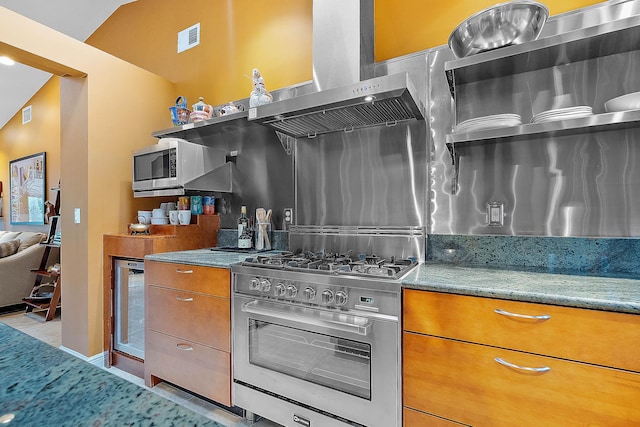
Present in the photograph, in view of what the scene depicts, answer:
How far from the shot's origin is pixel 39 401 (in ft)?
6.77

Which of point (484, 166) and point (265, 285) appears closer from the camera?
point (265, 285)

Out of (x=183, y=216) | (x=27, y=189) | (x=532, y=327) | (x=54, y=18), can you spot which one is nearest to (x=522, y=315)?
(x=532, y=327)

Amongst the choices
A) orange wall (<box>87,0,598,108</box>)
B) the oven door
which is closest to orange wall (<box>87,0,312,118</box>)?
orange wall (<box>87,0,598,108</box>)

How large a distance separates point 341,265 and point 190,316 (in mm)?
1018

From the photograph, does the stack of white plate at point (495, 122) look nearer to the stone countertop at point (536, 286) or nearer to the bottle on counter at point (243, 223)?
the stone countertop at point (536, 286)

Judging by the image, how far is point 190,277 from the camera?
196 cm

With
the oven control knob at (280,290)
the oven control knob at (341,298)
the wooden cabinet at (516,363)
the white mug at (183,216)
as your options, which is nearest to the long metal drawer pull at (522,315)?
the wooden cabinet at (516,363)

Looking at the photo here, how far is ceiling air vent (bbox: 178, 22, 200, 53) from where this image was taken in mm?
3148

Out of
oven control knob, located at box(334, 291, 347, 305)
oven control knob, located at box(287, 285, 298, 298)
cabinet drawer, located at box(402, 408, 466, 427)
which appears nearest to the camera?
cabinet drawer, located at box(402, 408, 466, 427)

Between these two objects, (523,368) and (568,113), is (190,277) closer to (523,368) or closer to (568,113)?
(523,368)

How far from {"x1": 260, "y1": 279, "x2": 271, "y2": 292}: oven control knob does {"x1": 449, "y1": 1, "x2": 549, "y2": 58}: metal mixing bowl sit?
156 centimetres

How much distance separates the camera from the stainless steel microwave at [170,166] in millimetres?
2396

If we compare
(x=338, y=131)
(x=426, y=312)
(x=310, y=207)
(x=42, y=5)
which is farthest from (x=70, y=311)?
(x=42, y=5)

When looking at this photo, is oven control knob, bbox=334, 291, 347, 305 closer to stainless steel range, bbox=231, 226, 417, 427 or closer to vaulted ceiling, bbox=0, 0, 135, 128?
stainless steel range, bbox=231, 226, 417, 427
